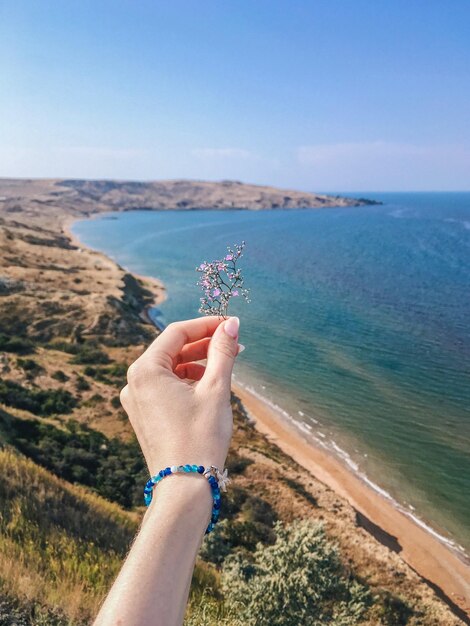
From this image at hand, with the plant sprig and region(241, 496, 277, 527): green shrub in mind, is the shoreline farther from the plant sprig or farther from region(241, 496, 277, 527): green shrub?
the plant sprig

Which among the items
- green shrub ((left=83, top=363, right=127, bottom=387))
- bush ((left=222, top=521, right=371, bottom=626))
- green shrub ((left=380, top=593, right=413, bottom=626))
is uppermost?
bush ((left=222, top=521, right=371, bottom=626))

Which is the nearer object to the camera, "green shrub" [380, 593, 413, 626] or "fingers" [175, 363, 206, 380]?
"fingers" [175, 363, 206, 380]

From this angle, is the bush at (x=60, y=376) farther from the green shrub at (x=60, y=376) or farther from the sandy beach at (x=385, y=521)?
the sandy beach at (x=385, y=521)

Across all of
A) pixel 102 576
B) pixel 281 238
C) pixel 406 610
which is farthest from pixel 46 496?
pixel 281 238

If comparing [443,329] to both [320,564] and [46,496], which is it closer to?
[320,564]

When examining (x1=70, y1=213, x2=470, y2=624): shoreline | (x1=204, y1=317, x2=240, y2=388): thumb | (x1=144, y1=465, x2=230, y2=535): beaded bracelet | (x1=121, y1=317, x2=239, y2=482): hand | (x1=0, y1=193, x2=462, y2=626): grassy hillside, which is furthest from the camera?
(x1=70, y1=213, x2=470, y2=624): shoreline

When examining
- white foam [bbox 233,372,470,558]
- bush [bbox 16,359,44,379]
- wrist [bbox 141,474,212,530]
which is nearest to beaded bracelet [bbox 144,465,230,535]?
wrist [bbox 141,474,212,530]

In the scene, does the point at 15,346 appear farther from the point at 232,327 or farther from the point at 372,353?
the point at 232,327
